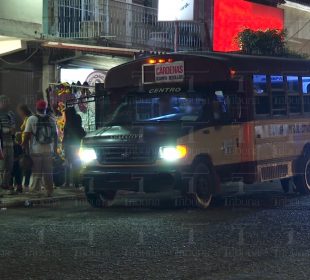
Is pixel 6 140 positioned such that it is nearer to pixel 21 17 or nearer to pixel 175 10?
pixel 21 17

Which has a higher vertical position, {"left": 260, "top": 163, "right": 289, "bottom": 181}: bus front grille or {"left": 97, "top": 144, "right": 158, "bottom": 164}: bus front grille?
{"left": 97, "top": 144, "right": 158, "bottom": 164}: bus front grille

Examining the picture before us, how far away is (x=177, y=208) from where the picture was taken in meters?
10.5

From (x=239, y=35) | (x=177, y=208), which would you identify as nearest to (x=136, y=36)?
(x=239, y=35)

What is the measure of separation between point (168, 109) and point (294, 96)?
3.14 metres

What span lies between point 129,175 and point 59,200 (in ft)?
7.62

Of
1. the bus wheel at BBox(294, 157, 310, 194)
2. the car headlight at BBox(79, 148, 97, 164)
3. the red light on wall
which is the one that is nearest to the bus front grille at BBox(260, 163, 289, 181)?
the bus wheel at BBox(294, 157, 310, 194)

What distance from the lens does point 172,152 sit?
973cm

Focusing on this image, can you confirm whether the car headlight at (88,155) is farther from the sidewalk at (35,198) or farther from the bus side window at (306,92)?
the bus side window at (306,92)

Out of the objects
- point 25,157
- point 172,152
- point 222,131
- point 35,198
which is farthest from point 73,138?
point 222,131

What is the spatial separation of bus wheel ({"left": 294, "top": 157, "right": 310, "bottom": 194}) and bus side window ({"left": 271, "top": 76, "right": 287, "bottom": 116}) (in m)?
1.23

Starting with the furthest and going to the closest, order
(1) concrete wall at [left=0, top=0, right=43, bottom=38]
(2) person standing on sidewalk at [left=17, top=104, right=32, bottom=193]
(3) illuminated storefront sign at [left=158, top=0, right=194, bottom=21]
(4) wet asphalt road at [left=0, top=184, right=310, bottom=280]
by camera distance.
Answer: (3) illuminated storefront sign at [left=158, top=0, right=194, bottom=21] < (1) concrete wall at [left=0, top=0, right=43, bottom=38] < (2) person standing on sidewalk at [left=17, top=104, right=32, bottom=193] < (4) wet asphalt road at [left=0, top=184, right=310, bottom=280]

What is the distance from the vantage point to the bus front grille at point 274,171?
37.0ft

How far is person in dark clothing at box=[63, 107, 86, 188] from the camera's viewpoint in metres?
12.4

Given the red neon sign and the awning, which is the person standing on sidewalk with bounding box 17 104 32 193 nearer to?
the awning
